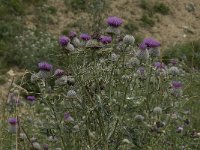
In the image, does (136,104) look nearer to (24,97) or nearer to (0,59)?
(24,97)

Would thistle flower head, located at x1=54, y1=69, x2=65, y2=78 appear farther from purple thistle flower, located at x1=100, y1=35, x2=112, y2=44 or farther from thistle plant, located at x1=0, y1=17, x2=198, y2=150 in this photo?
purple thistle flower, located at x1=100, y1=35, x2=112, y2=44

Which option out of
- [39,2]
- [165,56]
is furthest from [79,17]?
[165,56]

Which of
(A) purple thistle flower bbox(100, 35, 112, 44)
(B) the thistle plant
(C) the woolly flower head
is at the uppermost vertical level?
(C) the woolly flower head

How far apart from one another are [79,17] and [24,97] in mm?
3175

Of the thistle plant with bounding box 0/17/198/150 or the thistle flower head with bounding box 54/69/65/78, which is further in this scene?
the thistle flower head with bounding box 54/69/65/78

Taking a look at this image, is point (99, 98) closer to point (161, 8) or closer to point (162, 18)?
Answer: point (162, 18)

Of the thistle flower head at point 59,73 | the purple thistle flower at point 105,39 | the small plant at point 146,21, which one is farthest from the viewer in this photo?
the small plant at point 146,21

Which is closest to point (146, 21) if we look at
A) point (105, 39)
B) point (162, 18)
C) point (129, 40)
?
point (162, 18)

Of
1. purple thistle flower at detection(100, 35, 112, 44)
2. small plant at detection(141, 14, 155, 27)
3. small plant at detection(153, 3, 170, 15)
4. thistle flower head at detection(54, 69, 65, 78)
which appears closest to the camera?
thistle flower head at detection(54, 69, 65, 78)

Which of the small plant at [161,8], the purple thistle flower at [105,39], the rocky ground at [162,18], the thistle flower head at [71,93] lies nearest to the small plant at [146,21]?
the rocky ground at [162,18]

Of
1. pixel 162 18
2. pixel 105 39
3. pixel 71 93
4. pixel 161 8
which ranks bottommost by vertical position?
pixel 162 18

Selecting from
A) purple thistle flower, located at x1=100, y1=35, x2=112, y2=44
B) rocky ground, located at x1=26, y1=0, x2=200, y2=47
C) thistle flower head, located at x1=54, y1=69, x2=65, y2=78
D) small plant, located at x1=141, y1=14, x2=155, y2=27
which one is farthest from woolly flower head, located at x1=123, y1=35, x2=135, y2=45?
small plant, located at x1=141, y1=14, x2=155, y2=27

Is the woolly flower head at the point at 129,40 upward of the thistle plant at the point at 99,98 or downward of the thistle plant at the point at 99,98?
upward

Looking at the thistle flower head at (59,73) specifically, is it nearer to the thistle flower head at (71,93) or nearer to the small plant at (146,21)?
the thistle flower head at (71,93)
